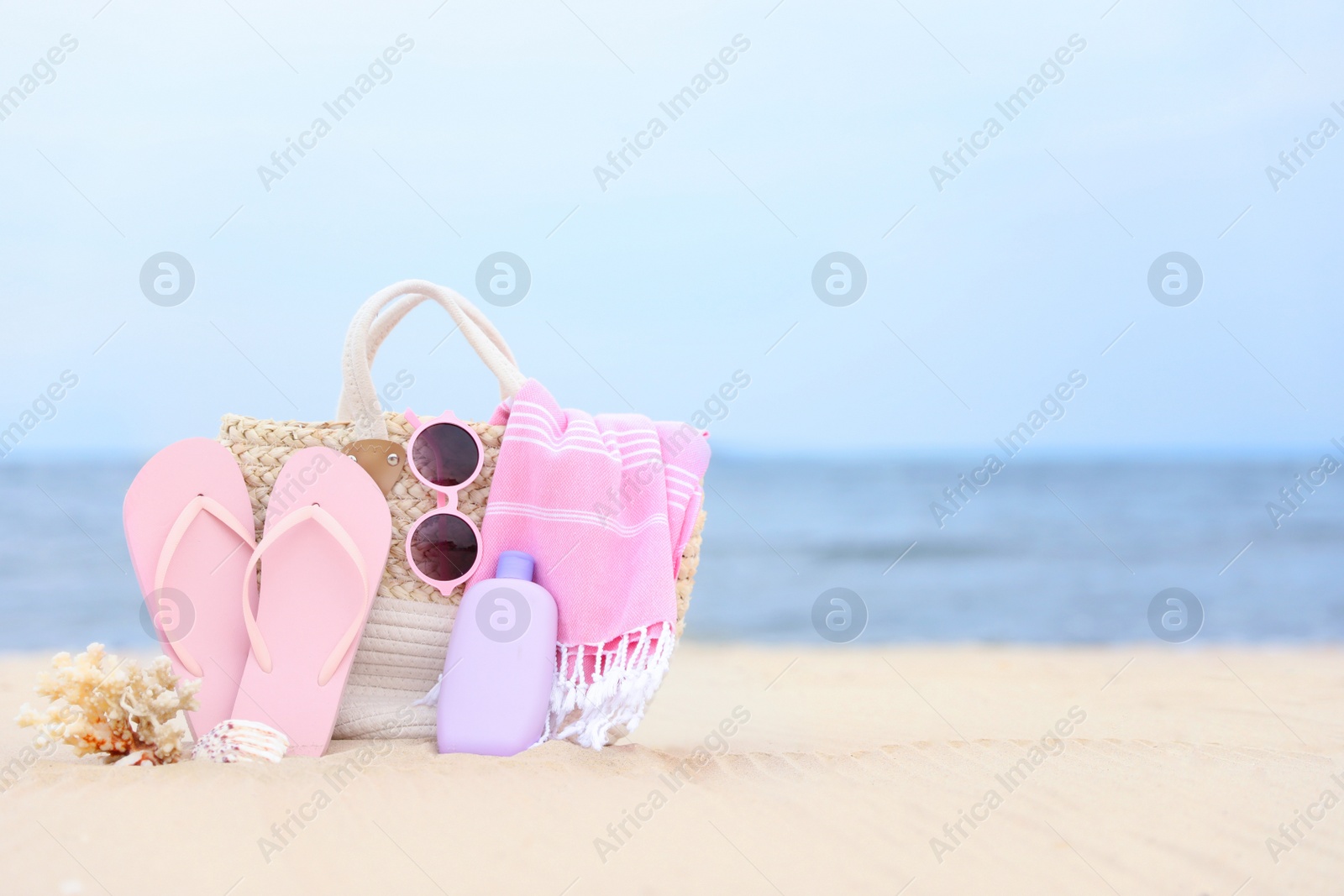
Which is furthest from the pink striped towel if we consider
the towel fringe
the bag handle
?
the bag handle

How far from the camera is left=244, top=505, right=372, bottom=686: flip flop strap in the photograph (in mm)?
2020

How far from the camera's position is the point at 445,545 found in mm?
2203

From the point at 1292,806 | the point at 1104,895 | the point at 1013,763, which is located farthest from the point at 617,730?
the point at 1292,806

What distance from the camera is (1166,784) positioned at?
198cm

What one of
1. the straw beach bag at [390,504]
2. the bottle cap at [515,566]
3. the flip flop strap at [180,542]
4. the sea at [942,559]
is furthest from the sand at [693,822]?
the sea at [942,559]

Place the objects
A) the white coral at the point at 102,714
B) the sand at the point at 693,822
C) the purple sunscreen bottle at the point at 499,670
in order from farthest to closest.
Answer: the purple sunscreen bottle at the point at 499,670 < the white coral at the point at 102,714 < the sand at the point at 693,822

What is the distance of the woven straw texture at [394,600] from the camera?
2146 millimetres

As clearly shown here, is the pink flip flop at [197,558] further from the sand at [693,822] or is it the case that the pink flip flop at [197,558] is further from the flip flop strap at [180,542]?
the sand at [693,822]

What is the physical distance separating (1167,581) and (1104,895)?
7053 millimetres

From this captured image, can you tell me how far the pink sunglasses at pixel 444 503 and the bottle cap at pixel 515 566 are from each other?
80mm

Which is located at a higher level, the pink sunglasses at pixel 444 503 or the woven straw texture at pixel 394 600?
the pink sunglasses at pixel 444 503

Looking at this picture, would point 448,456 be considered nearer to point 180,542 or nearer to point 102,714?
point 180,542

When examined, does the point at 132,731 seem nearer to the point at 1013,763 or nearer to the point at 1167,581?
the point at 1013,763

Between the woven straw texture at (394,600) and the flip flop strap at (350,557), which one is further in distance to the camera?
the woven straw texture at (394,600)
